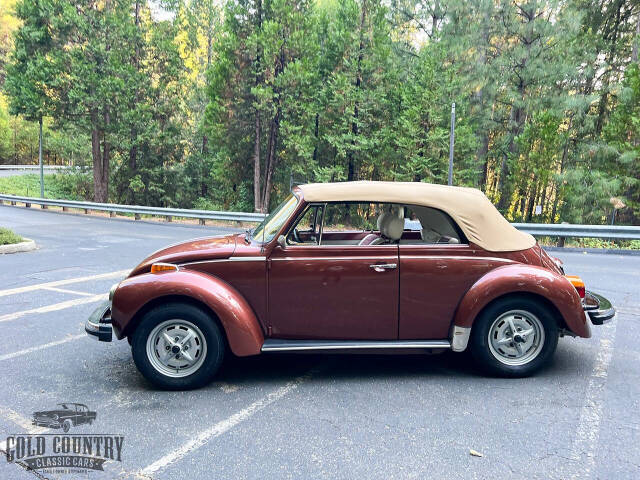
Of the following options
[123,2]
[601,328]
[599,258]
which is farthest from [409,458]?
[123,2]

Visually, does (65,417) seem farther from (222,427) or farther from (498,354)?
(498,354)

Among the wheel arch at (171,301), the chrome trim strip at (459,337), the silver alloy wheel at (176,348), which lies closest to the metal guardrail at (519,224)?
the chrome trim strip at (459,337)

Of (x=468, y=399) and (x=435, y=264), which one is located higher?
(x=435, y=264)

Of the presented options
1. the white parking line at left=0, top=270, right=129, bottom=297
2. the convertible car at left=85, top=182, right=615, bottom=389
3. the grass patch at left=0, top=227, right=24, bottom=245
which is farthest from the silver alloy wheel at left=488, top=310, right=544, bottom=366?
the grass patch at left=0, top=227, right=24, bottom=245

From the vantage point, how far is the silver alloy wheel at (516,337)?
4.24 meters

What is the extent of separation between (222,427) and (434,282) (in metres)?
2.07

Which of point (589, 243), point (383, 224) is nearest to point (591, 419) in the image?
point (383, 224)

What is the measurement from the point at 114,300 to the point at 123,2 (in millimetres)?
32590

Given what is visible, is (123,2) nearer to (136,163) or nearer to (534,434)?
(136,163)

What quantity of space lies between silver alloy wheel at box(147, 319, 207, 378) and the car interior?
3.67 ft

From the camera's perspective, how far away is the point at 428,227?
462cm

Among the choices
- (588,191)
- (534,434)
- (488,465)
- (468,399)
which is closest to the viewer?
(488,465)

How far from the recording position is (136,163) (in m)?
37.8

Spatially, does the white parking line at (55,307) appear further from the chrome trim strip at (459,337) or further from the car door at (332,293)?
the chrome trim strip at (459,337)
